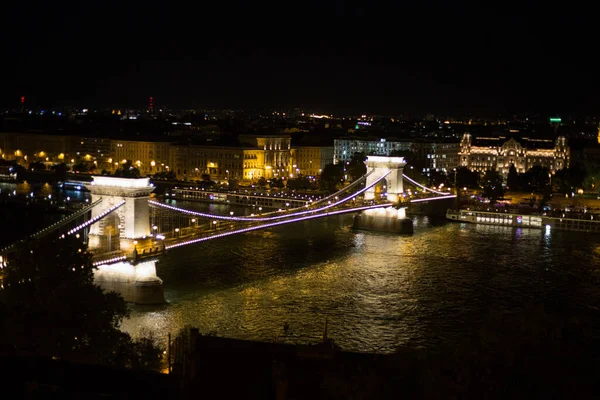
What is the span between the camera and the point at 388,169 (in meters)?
26.0

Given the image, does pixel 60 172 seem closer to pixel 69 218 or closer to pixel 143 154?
pixel 143 154

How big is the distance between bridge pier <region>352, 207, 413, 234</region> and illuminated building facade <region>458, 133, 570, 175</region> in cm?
1811

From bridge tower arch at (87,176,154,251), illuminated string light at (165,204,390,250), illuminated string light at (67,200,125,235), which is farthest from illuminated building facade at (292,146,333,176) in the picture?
illuminated string light at (67,200,125,235)

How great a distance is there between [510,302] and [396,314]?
7.63 feet

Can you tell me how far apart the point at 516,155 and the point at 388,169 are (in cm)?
1631

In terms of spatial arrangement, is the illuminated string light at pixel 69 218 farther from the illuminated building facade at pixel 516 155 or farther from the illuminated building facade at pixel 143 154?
the illuminated building facade at pixel 516 155

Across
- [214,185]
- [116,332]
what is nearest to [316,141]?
[214,185]

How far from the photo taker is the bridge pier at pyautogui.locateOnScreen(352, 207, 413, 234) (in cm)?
2275

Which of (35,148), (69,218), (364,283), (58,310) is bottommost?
(364,283)

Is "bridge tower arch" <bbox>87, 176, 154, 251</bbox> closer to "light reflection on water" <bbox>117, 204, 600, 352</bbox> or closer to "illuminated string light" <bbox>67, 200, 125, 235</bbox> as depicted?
"illuminated string light" <bbox>67, 200, 125, 235</bbox>

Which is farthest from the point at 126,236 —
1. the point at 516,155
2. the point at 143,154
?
A: the point at 516,155

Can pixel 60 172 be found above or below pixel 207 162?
below

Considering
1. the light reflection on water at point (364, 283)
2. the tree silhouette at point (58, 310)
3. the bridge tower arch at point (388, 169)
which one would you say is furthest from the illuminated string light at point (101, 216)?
the bridge tower arch at point (388, 169)

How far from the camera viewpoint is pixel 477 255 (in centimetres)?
1889
